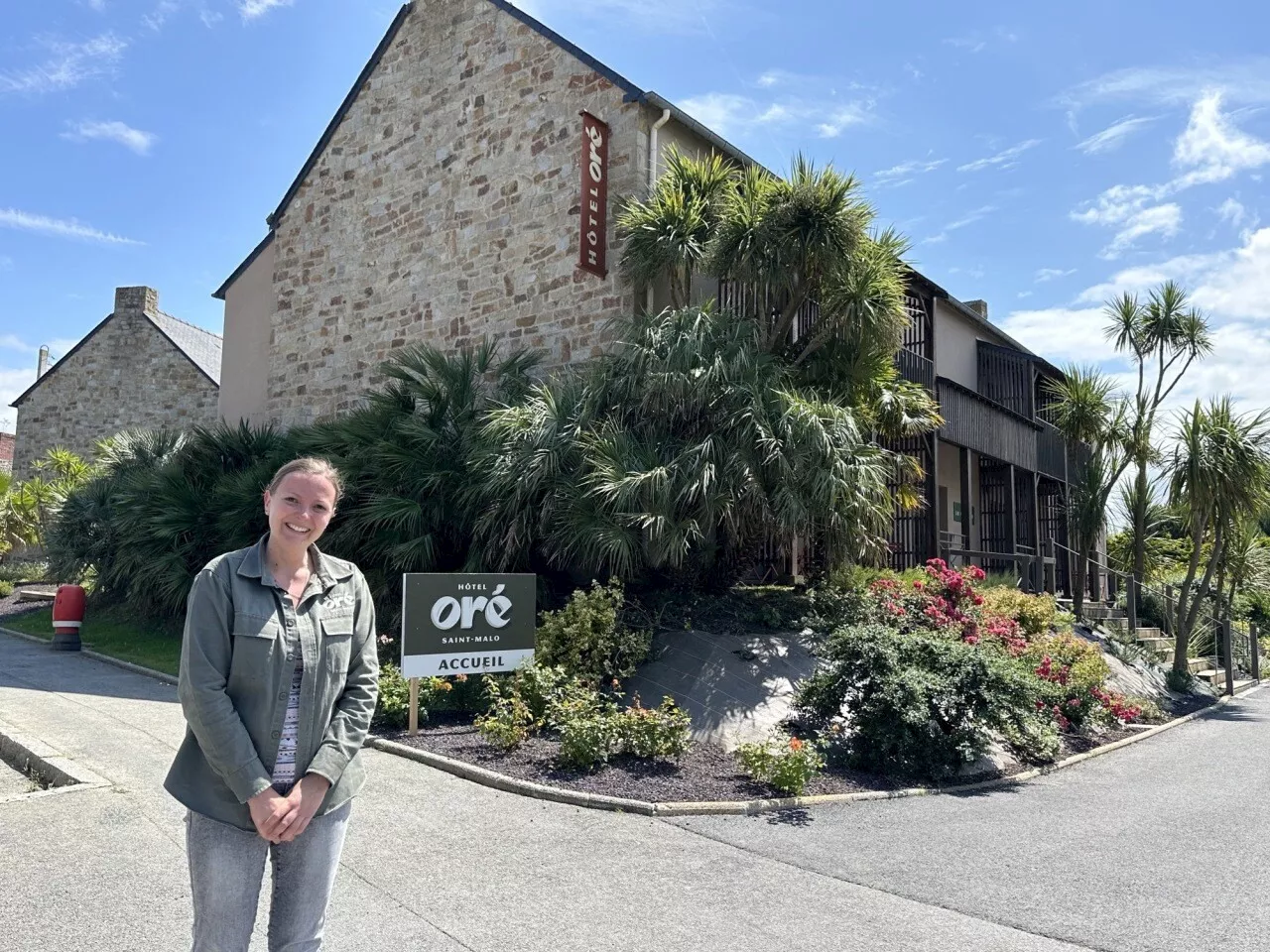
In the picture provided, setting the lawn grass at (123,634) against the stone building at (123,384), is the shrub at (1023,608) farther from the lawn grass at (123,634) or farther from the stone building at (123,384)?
the stone building at (123,384)

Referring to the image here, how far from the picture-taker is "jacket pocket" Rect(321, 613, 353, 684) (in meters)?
2.79

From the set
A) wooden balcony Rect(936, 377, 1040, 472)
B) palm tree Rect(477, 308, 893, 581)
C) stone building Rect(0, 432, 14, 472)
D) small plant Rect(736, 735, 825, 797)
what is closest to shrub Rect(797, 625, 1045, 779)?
small plant Rect(736, 735, 825, 797)

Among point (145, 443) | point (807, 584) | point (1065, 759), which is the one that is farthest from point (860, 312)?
point (145, 443)

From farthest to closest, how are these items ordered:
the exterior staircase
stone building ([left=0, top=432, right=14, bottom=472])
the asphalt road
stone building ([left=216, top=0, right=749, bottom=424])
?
stone building ([left=0, top=432, right=14, bottom=472]) → the exterior staircase → stone building ([left=216, top=0, right=749, bottom=424]) → the asphalt road

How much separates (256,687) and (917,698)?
594cm

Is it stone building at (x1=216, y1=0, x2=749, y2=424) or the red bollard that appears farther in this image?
stone building at (x1=216, y1=0, x2=749, y2=424)

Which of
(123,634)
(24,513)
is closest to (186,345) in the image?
(24,513)

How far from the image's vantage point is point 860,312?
1124cm

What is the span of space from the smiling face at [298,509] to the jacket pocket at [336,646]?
24 centimetres

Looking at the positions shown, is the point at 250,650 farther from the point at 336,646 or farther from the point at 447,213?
the point at 447,213

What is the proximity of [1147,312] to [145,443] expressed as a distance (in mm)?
17907

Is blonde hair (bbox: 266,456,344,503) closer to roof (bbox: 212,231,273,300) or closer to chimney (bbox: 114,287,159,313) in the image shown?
roof (bbox: 212,231,273,300)

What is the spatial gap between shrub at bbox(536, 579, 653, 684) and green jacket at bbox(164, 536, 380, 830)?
5.94 m

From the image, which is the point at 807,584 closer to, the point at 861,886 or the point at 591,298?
the point at 591,298
